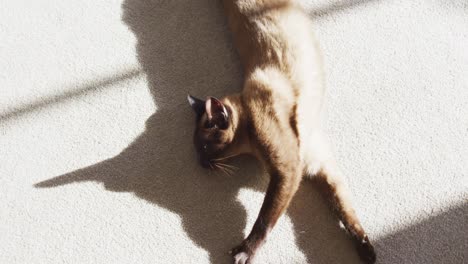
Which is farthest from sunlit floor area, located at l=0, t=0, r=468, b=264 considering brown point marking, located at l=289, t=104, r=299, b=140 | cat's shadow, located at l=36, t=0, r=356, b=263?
brown point marking, located at l=289, t=104, r=299, b=140

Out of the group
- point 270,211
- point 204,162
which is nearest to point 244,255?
point 270,211

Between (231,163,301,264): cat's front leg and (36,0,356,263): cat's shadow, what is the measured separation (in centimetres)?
7

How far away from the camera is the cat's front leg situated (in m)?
1.24

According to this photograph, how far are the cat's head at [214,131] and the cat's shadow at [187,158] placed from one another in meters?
0.08

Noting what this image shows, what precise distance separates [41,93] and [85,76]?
160mm

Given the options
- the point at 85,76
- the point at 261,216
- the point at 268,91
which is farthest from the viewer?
the point at 85,76

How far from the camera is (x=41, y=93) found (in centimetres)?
156

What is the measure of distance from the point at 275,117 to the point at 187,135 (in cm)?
32

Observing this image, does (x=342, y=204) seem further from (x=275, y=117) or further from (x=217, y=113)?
(x=217, y=113)

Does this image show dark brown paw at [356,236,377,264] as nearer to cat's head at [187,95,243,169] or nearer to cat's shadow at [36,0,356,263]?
cat's shadow at [36,0,356,263]

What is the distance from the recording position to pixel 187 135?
1.47 m

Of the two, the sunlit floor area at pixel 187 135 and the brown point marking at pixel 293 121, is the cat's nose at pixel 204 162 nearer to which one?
the sunlit floor area at pixel 187 135

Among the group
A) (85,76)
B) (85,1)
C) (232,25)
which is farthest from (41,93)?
(232,25)

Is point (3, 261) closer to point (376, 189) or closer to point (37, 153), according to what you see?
point (37, 153)
